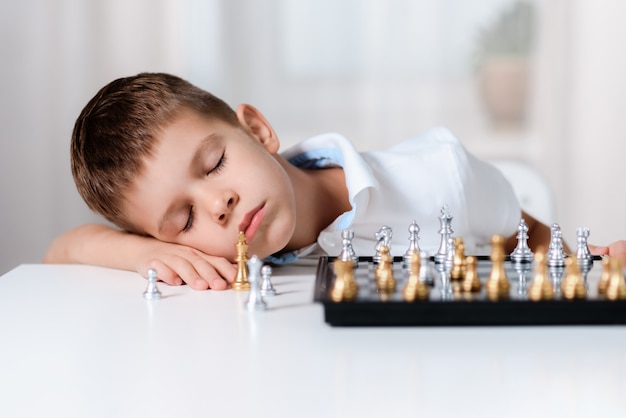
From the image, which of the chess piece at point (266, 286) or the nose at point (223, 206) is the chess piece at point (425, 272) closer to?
the chess piece at point (266, 286)

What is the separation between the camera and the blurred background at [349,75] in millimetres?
3289

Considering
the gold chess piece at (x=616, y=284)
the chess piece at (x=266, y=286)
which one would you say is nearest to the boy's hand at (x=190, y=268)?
the chess piece at (x=266, y=286)

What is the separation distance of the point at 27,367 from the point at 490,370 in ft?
1.47

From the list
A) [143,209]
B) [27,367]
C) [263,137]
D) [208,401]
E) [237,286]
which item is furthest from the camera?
[263,137]

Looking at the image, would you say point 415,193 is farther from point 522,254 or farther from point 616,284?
point 616,284

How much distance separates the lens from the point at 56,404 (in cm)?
70

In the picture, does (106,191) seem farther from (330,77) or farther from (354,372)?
(330,77)

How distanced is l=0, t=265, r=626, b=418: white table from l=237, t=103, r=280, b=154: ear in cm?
64

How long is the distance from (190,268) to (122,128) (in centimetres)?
33

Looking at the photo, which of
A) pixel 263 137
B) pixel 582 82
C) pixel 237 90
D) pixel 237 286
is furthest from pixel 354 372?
pixel 582 82

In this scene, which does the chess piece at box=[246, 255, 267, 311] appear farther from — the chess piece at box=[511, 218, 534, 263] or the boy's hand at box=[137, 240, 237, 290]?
the chess piece at box=[511, 218, 534, 263]

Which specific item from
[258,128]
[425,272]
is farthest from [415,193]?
[425,272]

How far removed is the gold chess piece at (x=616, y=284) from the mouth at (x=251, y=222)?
647 mm

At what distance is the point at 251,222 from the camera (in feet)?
4.65
